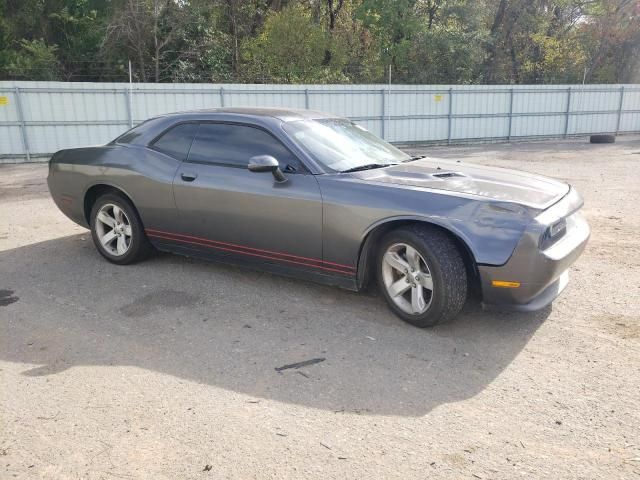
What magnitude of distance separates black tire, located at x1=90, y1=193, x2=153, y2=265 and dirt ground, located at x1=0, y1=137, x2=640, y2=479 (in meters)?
0.18

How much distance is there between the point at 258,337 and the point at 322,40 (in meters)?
22.6

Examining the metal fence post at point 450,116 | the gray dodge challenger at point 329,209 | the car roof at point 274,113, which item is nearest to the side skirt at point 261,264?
the gray dodge challenger at point 329,209

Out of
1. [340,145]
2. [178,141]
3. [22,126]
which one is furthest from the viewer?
[22,126]

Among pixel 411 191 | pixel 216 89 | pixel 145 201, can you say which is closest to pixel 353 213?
pixel 411 191

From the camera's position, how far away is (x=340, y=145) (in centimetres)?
476

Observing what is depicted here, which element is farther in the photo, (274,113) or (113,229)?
(113,229)

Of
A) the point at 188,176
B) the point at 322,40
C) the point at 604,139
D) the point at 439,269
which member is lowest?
the point at 604,139

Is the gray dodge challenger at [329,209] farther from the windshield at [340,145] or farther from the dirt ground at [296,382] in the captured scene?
the dirt ground at [296,382]

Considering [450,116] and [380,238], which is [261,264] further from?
[450,116]

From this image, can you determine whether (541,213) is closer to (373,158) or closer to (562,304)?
(562,304)

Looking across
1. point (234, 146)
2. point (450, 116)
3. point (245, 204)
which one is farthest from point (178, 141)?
point (450, 116)

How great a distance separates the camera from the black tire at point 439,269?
149 inches

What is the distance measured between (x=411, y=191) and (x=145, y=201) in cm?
262

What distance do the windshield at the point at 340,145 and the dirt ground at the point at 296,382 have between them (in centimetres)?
113
